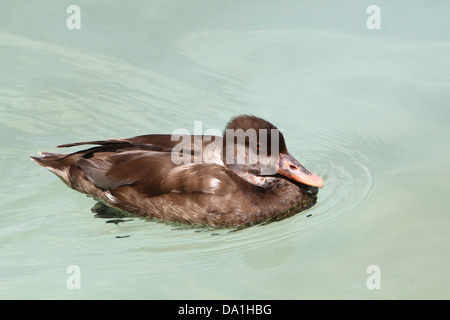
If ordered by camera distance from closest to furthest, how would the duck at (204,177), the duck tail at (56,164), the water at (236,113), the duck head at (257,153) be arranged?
the water at (236,113)
the duck at (204,177)
the duck head at (257,153)
the duck tail at (56,164)

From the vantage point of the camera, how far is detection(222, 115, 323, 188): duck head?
22.8 ft

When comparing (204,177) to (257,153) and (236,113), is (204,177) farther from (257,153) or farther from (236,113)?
(236,113)

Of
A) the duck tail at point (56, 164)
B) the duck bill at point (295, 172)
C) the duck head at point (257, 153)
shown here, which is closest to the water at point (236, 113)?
the duck tail at point (56, 164)

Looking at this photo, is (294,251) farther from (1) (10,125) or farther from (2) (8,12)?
(2) (8,12)

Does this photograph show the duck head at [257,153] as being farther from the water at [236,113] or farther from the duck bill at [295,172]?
the water at [236,113]

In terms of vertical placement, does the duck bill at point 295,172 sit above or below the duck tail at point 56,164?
below

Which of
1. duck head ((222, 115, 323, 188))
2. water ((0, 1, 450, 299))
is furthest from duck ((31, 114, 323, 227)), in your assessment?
water ((0, 1, 450, 299))

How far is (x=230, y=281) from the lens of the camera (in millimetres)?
5742

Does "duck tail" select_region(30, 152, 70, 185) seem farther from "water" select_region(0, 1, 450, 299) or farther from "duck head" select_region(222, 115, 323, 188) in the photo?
"duck head" select_region(222, 115, 323, 188)

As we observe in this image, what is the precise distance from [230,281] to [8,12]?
6362 millimetres

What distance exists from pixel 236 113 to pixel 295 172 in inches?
77.0

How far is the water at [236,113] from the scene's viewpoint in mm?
5828

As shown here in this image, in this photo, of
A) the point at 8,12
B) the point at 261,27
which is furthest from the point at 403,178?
the point at 8,12

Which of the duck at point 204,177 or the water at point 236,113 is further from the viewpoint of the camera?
the duck at point 204,177
